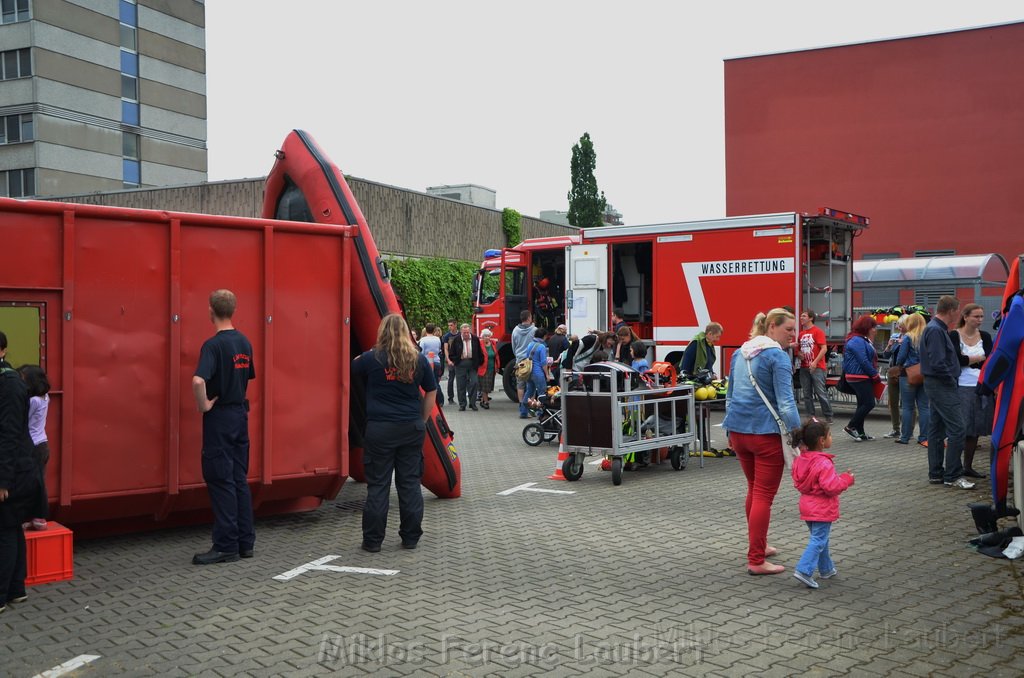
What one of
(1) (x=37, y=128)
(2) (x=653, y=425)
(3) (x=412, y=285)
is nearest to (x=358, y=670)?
(2) (x=653, y=425)

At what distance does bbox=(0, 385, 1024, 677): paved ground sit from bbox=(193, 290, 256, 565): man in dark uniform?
0.27 m

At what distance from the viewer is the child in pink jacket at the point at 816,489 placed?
→ 5.72 meters

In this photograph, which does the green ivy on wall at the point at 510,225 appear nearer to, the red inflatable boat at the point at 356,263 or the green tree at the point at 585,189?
the green tree at the point at 585,189

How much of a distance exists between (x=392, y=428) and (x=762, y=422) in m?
2.60

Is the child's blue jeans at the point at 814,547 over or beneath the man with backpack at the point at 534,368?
beneath

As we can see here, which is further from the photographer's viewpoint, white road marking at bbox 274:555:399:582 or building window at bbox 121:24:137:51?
building window at bbox 121:24:137:51

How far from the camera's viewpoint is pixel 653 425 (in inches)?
407

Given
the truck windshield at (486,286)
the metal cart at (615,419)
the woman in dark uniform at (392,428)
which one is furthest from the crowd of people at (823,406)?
the truck windshield at (486,286)

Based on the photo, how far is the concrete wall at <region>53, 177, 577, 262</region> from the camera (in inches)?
1099

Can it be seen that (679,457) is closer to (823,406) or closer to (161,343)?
(823,406)

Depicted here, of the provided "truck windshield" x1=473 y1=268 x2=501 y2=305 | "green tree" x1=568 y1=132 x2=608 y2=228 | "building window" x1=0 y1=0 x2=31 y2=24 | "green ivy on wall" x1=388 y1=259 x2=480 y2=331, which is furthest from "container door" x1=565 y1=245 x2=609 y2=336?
"building window" x1=0 y1=0 x2=31 y2=24

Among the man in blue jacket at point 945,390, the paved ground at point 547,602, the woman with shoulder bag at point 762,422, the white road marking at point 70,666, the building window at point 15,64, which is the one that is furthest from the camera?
the building window at point 15,64

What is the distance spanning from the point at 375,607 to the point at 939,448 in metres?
6.28

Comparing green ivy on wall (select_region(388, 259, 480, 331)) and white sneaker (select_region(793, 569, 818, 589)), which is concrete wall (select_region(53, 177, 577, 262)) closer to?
green ivy on wall (select_region(388, 259, 480, 331))
